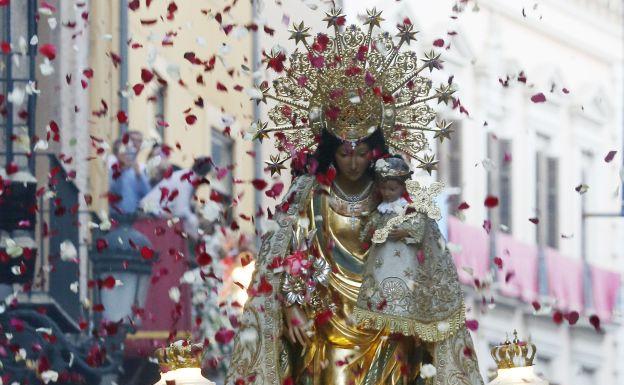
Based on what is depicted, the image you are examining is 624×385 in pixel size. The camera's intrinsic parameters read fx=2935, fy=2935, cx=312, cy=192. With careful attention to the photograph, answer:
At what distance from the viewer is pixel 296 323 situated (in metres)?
14.3

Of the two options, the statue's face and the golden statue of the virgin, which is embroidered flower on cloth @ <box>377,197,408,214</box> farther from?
the statue's face

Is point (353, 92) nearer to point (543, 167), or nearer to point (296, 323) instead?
point (296, 323)

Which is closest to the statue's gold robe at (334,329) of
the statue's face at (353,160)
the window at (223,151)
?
the statue's face at (353,160)

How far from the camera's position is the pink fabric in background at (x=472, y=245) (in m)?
34.3

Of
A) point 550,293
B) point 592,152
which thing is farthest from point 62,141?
point 592,152

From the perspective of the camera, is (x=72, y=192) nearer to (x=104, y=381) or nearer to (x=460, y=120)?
(x=104, y=381)

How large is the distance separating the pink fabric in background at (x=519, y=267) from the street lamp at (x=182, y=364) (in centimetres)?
2150

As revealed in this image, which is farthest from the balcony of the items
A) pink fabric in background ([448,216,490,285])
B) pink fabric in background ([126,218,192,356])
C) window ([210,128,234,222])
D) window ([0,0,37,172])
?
window ([0,0,37,172])

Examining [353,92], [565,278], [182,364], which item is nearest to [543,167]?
[565,278]

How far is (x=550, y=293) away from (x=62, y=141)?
52.3 ft

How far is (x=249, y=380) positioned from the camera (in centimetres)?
1424

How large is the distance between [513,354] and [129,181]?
8.03 m

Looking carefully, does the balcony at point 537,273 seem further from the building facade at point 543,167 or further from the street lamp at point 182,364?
the street lamp at point 182,364

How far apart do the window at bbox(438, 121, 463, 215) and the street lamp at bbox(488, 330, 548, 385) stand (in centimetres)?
1973
